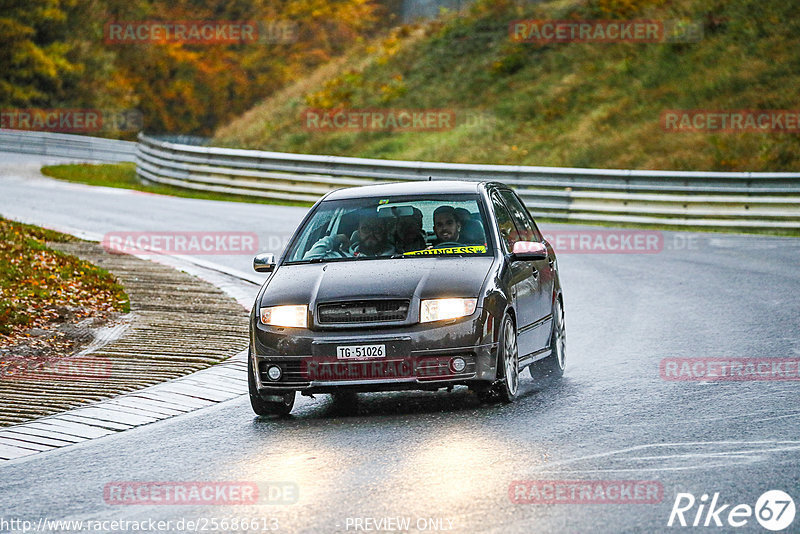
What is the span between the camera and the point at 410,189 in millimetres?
10523

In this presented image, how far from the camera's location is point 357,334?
8.98 meters

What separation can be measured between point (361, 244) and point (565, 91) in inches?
1189

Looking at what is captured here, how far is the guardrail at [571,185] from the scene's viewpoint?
79.5ft

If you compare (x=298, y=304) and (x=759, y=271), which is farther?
(x=759, y=271)

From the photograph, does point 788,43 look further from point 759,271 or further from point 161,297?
point 161,297

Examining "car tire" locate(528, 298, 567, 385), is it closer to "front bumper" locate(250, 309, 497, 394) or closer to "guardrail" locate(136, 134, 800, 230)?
"front bumper" locate(250, 309, 497, 394)

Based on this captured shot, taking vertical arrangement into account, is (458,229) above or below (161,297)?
above

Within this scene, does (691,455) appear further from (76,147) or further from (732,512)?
(76,147)

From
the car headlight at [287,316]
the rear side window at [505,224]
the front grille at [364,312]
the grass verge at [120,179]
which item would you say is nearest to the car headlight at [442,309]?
the front grille at [364,312]

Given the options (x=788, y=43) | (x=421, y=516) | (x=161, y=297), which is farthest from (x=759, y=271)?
(x=788, y=43)

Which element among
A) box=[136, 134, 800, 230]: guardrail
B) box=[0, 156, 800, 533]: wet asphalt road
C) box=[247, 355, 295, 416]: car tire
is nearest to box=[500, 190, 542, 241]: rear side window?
box=[0, 156, 800, 533]: wet asphalt road

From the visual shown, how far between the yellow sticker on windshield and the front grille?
934 mm

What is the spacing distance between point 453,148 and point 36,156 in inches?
664

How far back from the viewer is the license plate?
893 cm
